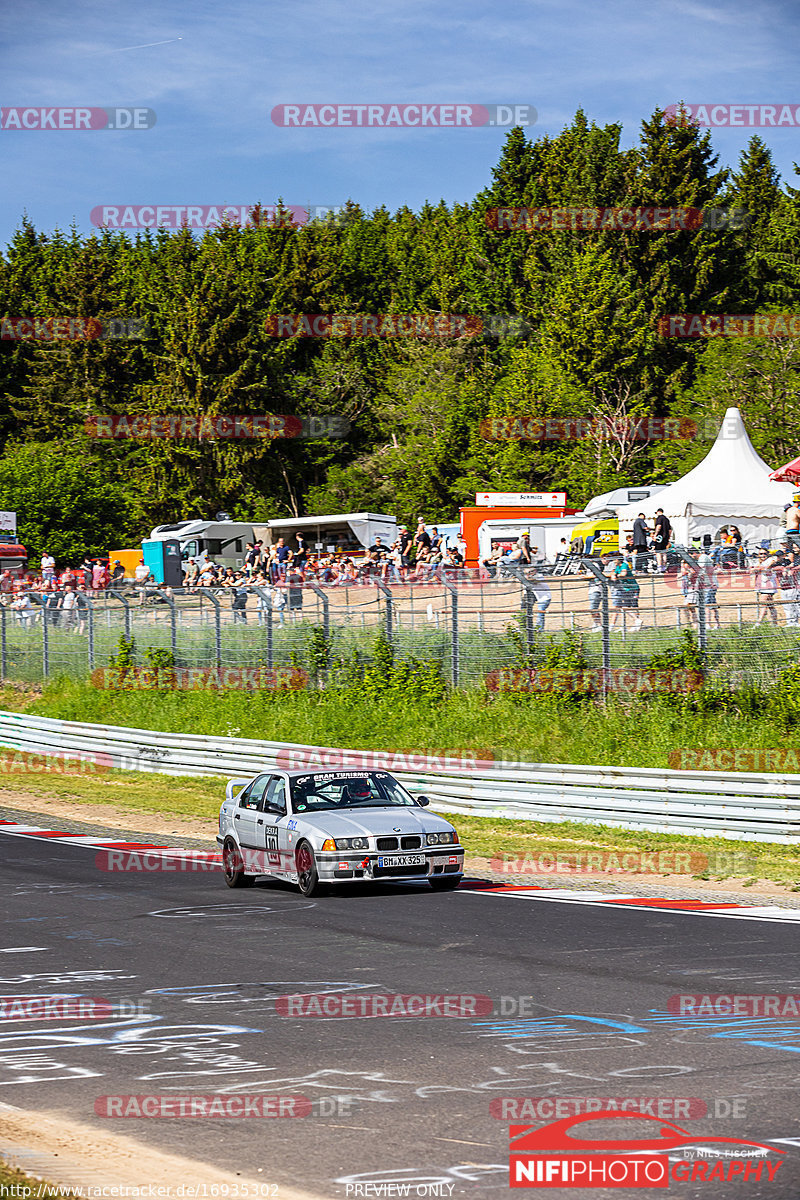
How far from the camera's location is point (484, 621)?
75.8 ft

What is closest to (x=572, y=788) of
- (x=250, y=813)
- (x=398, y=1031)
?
(x=250, y=813)

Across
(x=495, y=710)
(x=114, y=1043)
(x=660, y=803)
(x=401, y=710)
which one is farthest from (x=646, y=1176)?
(x=401, y=710)

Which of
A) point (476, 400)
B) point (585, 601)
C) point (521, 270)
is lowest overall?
point (585, 601)

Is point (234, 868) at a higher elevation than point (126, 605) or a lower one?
lower

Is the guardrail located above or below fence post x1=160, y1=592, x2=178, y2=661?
below

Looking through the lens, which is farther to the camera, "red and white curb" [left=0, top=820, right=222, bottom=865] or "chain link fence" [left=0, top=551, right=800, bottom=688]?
"chain link fence" [left=0, top=551, right=800, bottom=688]

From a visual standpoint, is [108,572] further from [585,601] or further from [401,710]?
[585,601]

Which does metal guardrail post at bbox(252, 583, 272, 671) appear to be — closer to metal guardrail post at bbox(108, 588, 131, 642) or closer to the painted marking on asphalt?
metal guardrail post at bbox(108, 588, 131, 642)

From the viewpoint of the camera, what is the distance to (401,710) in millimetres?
24703

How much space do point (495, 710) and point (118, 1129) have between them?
1693 cm

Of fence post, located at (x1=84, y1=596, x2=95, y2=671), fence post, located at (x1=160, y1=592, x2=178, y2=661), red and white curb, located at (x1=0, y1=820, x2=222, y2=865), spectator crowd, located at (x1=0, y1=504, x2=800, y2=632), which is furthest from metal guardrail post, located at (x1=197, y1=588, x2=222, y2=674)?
red and white curb, located at (x1=0, y1=820, x2=222, y2=865)

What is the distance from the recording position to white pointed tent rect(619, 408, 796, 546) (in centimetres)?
3547

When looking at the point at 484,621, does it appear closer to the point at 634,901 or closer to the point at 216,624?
the point at 216,624

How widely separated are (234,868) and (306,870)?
1.51 meters
